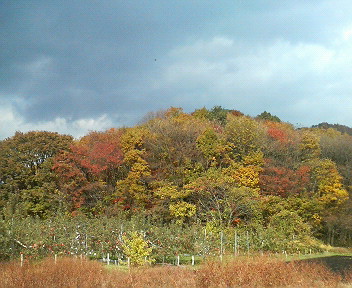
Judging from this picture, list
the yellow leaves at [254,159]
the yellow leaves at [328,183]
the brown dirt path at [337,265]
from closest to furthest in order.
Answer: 1. the brown dirt path at [337,265]
2. the yellow leaves at [254,159]
3. the yellow leaves at [328,183]

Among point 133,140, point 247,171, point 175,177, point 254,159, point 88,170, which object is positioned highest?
point 133,140

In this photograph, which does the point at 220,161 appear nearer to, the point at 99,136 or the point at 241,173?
the point at 241,173

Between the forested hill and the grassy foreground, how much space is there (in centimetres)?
1568

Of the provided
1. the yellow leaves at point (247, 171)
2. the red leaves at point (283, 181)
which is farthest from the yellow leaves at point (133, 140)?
the red leaves at point (283, 181)

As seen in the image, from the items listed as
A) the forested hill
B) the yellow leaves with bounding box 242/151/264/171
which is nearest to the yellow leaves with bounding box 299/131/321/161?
the forested hill

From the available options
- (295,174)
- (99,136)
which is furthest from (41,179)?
(295,174)

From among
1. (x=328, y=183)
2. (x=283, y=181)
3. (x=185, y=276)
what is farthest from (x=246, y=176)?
(x=185, y=276)

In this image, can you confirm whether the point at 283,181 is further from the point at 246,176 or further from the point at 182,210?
the point at 182,210

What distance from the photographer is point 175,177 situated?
31219mm

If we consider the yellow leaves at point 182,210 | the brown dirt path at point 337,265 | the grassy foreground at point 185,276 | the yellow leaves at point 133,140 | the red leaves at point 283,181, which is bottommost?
the brown dirt path at point 337,265

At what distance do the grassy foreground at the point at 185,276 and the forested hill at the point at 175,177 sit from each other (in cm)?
1568

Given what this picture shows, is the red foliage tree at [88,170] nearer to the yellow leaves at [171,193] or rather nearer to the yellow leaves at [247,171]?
the yellow leaves at [171,193]

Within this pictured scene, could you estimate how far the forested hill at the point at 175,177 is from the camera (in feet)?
96.7

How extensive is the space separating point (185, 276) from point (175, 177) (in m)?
19.5
